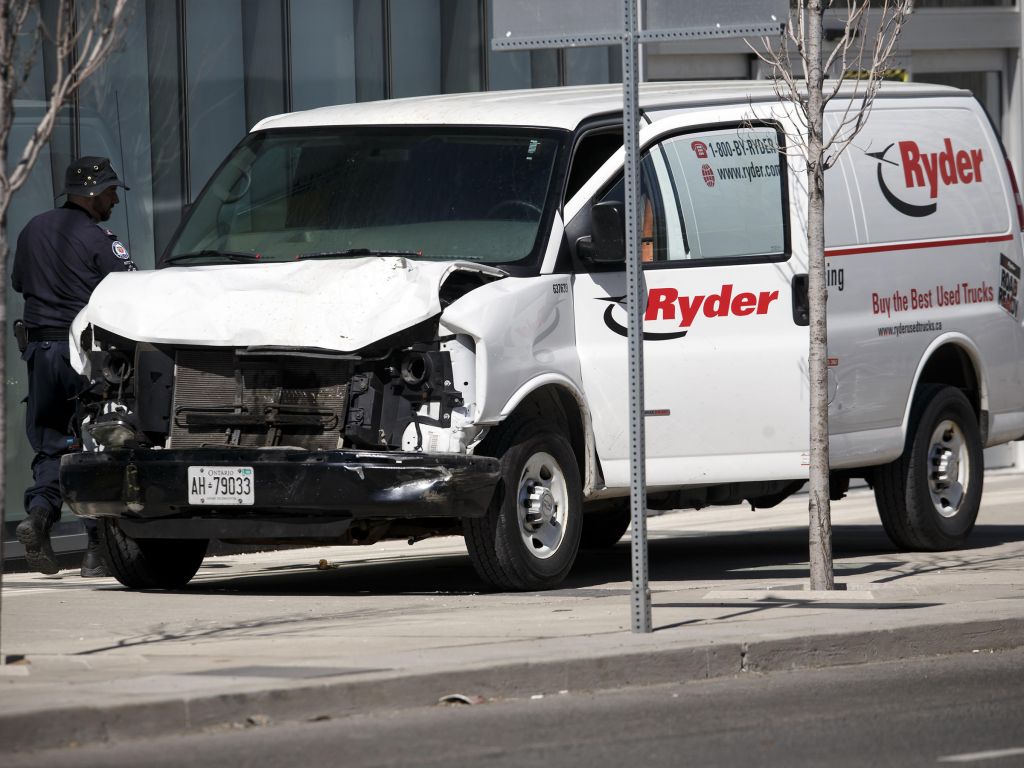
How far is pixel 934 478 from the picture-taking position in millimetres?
13148

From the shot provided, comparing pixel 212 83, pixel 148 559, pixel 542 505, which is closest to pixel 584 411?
pixel 542 505

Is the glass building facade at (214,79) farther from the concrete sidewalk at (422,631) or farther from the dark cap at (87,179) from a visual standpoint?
the concrete sidewalk at (422,631)

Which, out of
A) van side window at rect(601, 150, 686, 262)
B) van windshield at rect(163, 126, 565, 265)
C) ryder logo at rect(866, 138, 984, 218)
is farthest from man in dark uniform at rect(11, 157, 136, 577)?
ryder logo at rect(866, 138, 984, 218)

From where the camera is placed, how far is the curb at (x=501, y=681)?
685cm

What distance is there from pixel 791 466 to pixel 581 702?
4.04 m

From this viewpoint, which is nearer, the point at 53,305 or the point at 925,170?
the point at 53,305

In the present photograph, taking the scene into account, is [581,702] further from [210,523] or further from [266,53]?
[266,53]

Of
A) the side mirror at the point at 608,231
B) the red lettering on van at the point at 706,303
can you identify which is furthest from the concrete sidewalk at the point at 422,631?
the side mirror at the point at 608,231

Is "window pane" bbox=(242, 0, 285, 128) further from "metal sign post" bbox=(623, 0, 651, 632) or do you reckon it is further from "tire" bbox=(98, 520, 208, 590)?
"metal sign post" bbox=(623, 0, 651, 632)

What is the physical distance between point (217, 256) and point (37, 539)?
1.87m

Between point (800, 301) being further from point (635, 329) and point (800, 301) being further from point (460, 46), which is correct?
point (460, 46)

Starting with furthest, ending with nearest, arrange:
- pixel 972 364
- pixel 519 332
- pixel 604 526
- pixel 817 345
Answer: pixel 604 526 < pixel 972 364 < pixel 817 345 < pixel 519 332

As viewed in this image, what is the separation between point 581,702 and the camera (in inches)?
307

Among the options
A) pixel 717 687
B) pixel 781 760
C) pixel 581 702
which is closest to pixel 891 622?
pixel 717 687
